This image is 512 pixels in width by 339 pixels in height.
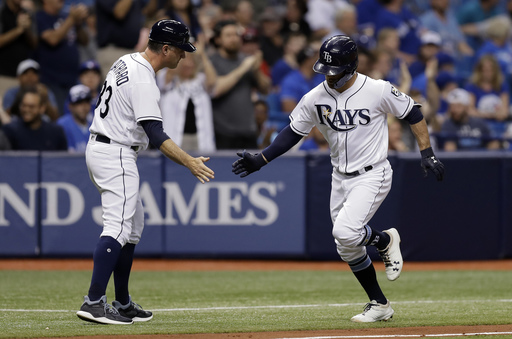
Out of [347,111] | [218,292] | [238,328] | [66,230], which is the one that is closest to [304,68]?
[66,230]

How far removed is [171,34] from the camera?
5.88 metres

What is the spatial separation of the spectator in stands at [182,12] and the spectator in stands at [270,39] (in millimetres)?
1987

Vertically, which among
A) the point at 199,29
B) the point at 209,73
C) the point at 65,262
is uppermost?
the point at 199,29

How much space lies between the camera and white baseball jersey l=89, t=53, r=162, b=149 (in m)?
5.72

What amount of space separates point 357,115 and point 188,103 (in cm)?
509

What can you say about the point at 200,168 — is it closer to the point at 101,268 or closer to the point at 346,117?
the point at 101,268

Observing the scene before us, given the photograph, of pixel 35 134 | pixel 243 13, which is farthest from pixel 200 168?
pixel 243 13

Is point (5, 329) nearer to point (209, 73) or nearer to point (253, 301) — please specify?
point (253, 301)

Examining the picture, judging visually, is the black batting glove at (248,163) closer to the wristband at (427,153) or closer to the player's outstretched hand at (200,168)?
the player's outstretched hand at (200,168)

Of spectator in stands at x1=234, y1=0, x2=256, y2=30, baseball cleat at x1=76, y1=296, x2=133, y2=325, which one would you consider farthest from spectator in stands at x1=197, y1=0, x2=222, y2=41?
baseball cleat at x1=76, y1=296, x2=133, y2=325

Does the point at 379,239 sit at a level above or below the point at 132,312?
above

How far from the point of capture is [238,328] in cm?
567

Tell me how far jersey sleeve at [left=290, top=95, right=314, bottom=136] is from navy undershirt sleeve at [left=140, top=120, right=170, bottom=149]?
1080 mm

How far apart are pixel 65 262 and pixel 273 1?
7.09m
